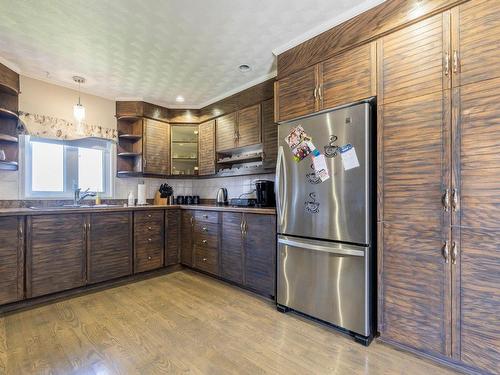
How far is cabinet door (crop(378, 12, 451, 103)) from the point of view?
1603mm

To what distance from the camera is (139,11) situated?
1955 mm

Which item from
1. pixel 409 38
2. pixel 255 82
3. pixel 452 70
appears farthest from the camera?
pixel 255 82

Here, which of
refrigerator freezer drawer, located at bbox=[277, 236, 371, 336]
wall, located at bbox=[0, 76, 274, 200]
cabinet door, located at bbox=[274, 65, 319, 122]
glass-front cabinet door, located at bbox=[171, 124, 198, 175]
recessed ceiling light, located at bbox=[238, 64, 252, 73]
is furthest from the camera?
glass-front cabinet door, located at bbox=[171, 124, 198, 175]

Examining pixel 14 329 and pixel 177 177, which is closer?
pixel 14 329

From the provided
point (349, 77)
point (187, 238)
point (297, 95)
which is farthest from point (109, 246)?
point (349, 77)

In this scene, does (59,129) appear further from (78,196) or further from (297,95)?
(297,95)

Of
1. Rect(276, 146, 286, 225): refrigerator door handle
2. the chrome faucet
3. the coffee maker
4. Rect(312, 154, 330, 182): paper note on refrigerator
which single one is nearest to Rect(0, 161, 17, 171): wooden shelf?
the chrome faucet

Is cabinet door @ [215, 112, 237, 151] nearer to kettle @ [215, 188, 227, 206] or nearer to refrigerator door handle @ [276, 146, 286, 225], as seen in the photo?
kettle @ [215, 188, 227, 206]

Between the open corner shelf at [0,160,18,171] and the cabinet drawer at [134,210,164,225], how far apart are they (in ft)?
4.37

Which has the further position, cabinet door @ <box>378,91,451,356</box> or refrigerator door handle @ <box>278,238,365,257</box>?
refrigerator door handle @ <box>278,238,365,257</box>

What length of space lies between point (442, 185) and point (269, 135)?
1831 millimetres

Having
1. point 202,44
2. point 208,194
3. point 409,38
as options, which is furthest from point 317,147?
point 208,194

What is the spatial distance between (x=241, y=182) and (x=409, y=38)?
2505mm

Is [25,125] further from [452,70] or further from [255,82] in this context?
[452,70]
